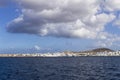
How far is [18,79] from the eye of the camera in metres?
92.0

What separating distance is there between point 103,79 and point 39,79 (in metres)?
19.9

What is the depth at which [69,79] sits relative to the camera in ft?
300

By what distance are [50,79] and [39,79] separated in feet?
11.3

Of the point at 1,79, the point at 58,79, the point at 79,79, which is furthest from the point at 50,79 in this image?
the point at 1,79

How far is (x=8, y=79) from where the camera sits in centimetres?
9344

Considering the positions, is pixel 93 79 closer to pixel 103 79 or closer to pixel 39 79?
pixel 103 79

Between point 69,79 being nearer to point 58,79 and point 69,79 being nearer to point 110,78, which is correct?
point 58,79

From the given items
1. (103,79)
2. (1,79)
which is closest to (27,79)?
(1,79)

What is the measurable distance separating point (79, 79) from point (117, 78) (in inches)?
477

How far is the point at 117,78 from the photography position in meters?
91.4

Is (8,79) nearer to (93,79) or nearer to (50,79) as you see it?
(50,79)

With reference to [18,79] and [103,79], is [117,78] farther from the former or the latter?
[18,79]

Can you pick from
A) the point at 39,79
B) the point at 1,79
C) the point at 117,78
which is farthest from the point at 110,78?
the point at 1,79

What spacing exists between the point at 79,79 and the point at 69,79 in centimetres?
326
